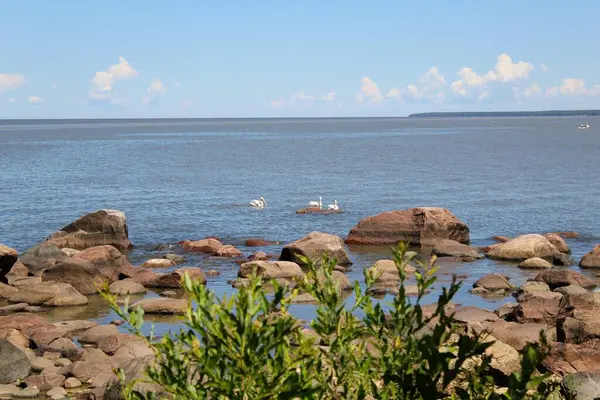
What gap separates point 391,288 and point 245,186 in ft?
112

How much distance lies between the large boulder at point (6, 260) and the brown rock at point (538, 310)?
14.9m

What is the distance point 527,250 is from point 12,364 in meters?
20.3

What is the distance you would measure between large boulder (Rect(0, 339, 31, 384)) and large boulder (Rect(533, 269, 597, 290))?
15981mm

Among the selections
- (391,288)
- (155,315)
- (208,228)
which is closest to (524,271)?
(391,288)

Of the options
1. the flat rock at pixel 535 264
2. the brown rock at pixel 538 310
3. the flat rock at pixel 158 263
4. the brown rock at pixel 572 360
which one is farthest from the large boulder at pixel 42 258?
the brown rock at pixel 572 360

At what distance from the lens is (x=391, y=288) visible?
86.9 ft

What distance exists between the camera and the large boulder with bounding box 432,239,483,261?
106 feet

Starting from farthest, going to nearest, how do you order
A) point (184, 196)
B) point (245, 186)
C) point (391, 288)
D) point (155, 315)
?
point (245, 186) < point (184, 196) < point (391, 288) < point (155, 315)

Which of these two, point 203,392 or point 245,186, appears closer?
point 203,392

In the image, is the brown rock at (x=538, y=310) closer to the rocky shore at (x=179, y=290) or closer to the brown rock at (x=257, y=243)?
the rocky shore at (x=179, y=290)

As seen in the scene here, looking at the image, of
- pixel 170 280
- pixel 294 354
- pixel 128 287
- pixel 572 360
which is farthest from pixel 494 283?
pixel 294 354

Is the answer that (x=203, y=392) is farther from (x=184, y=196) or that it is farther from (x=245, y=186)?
(x=245, y=186)

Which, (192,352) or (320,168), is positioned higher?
(192,352)

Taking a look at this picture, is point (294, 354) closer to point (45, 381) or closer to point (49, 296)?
point (45, 381)
